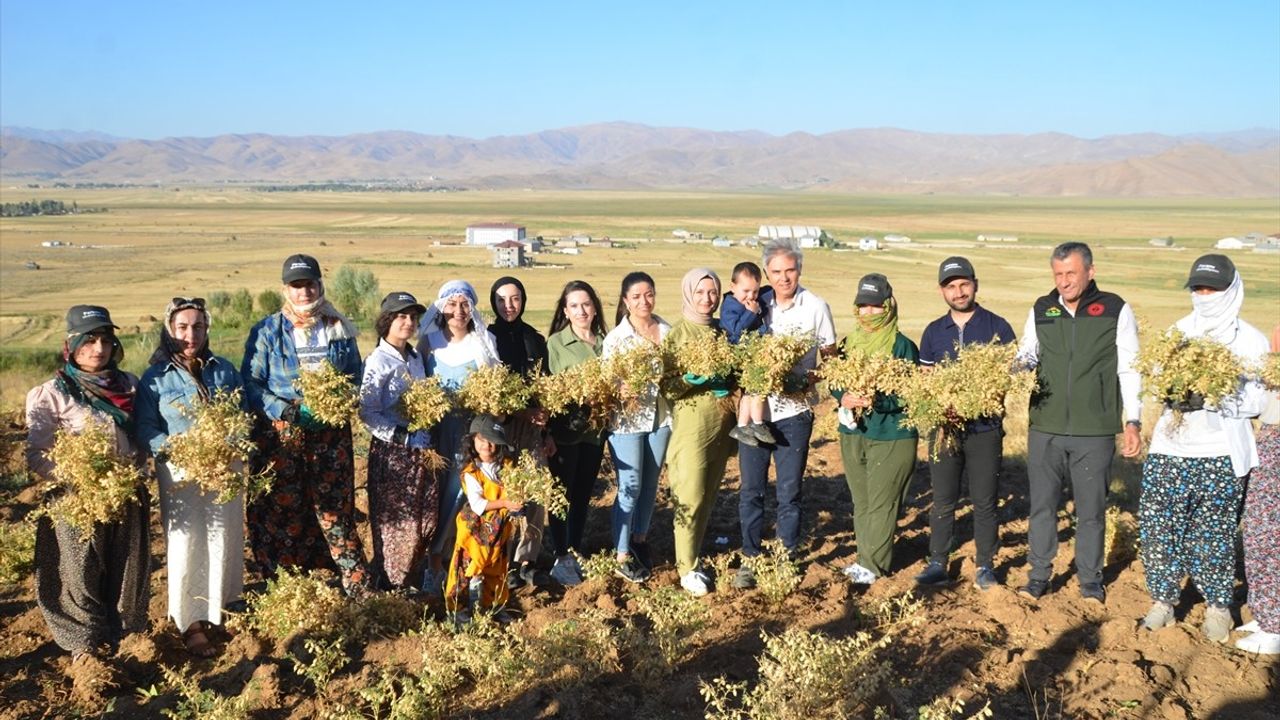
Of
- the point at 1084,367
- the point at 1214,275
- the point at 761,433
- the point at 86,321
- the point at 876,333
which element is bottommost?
the point at 761,433

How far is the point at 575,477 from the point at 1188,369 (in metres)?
3.45

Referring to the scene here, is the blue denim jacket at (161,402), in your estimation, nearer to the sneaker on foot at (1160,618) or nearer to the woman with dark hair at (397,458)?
the woman with dark hair at (397,458)

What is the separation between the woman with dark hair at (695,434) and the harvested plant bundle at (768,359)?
209mm

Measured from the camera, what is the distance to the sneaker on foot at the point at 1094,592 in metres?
5.34

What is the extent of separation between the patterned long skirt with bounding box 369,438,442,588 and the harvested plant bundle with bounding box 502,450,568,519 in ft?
1.44

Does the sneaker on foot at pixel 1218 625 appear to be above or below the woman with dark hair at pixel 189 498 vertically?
below

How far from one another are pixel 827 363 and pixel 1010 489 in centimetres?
346

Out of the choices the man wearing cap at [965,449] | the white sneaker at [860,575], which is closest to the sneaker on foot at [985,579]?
the man wearing cap at [965,449]

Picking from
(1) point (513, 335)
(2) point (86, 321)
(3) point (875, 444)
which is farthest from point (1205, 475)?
(2) point (86, 321)

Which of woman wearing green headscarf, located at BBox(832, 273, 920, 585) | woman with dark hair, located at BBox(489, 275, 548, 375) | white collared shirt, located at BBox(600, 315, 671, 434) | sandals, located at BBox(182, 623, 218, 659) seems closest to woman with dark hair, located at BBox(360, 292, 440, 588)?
woman with dark hair, located at BBox(489, 275, 548, 375)

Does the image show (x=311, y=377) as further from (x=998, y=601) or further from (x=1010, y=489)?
(x=1010, y=489)

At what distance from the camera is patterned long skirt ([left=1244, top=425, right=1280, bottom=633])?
4.71m

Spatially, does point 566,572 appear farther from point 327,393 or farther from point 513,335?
point 327,393

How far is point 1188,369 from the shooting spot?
15.1 feet
